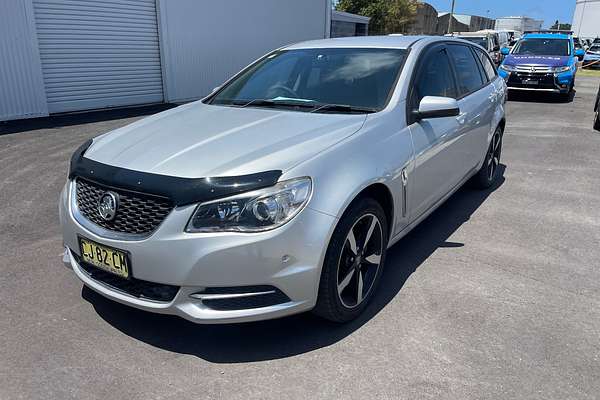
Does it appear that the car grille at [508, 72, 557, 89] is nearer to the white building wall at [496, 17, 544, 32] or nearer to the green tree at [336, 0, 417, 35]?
the green tree at [336, 0, 417, 35]

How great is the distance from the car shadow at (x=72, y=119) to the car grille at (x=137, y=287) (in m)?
6.73

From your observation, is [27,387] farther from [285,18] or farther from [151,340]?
[285,18]

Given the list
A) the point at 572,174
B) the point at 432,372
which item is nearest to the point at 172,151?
the point at 432,372

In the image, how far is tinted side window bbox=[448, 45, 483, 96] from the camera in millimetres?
4609

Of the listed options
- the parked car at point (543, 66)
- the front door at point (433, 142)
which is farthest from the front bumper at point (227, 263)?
the parked car at point (543, 66)

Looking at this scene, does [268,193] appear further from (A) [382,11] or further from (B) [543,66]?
(A) [382,11]

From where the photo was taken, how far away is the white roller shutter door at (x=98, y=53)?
9914 millimetres

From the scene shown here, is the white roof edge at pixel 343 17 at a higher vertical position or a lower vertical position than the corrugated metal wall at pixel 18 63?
higher

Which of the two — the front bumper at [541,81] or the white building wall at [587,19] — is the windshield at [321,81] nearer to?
the front bumper at [541,81]

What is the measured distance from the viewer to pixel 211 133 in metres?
3.05

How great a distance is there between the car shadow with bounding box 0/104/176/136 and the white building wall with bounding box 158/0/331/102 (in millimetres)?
1368

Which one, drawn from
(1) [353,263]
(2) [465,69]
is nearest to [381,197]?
(1) [353,263]

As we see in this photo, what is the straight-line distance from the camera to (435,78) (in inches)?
157

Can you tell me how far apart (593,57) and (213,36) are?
2694cm
